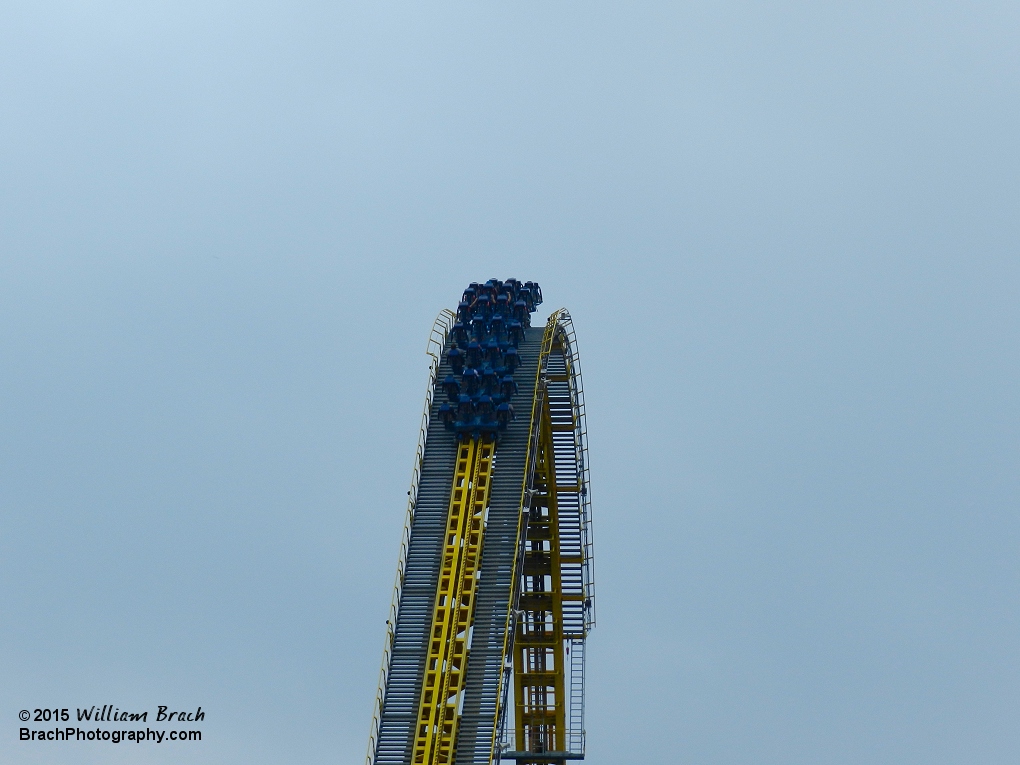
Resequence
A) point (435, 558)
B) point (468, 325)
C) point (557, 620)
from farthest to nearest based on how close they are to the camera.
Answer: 1. point (557, 620)
2. point (468, 325)
3. point (435, 558)

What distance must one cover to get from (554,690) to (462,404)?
47.2ft

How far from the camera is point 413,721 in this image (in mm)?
74250

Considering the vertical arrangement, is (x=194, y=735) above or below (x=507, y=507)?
below

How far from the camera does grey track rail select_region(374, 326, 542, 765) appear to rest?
74000mm

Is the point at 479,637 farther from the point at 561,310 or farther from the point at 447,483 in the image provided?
the point at 561,310

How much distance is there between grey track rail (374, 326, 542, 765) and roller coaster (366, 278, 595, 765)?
0.16ft

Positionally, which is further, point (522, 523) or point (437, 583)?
point (522, 523)

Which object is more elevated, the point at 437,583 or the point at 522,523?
the point at 522,523

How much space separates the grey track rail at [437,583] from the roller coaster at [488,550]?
5 centimetres

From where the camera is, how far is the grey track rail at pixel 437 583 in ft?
243

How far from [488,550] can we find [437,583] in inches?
86.2

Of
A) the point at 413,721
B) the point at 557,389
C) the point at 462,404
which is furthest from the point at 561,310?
the point at 413,721

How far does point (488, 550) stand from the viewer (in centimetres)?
7894

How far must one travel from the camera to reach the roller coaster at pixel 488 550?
7462 centimetres
